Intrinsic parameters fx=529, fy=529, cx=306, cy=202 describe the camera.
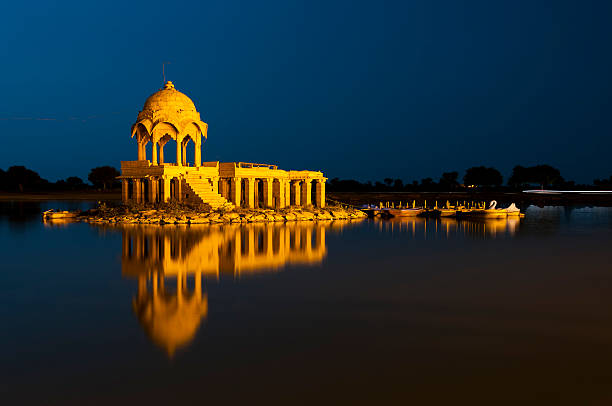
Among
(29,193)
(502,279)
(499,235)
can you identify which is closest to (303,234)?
(499,235)

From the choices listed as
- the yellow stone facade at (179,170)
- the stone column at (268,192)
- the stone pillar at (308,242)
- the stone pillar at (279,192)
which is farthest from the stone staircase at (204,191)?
the stone pillar at (308,242)

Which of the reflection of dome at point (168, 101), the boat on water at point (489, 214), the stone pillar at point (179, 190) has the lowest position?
the boat on water at point (489, 214)

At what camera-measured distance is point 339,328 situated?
13.5 meters

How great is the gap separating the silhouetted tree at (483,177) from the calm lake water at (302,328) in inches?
5200

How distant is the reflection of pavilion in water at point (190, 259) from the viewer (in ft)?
47.3

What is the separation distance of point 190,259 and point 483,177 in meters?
142

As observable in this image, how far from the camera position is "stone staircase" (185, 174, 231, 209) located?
46.7 metres

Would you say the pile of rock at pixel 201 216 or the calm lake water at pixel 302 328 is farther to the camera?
the pile of rock at pixel 201 216

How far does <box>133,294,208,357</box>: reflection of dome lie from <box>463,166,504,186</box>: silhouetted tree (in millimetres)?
148472

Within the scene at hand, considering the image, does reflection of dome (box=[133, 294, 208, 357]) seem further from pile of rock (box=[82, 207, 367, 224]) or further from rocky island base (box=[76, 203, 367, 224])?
rocky island base (box=[76, 203, 367, 224])

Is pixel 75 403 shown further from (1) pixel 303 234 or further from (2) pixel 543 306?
(1) pixel 303 234

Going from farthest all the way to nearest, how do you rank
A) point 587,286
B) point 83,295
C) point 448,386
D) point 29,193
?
1. point 29,193
2. point 587,286
3. point 83,295
4. point 448,386

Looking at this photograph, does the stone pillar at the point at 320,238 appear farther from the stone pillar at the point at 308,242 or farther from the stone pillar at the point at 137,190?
the stone pillar at the point at 137,190

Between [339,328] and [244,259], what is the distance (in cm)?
1222
